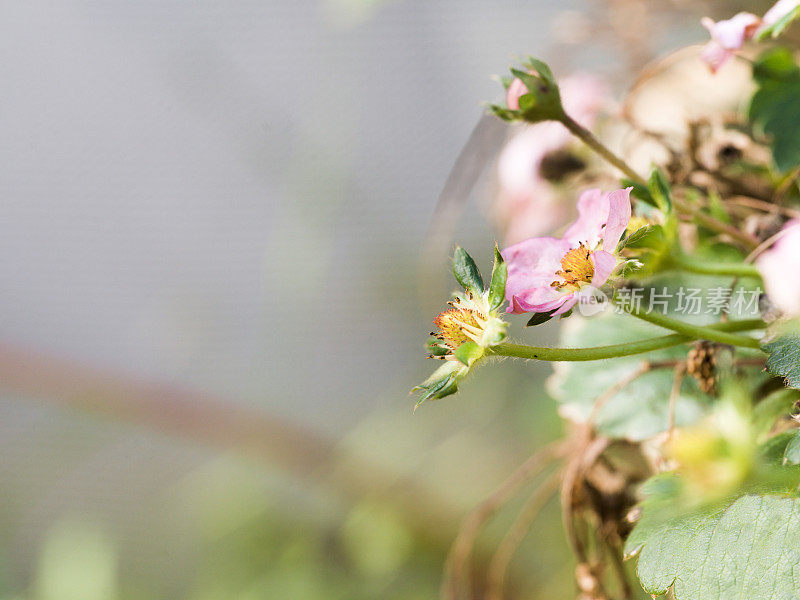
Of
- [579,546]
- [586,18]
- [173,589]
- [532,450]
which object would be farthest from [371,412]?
[579,546]

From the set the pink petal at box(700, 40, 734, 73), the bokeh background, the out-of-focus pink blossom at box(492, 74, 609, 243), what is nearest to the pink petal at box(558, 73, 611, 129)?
the out-of-focus pink blossom at box(492, 74, 609, 243)

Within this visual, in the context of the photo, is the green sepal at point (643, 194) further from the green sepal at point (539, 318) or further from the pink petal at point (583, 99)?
the pink petal at point (583, 99)

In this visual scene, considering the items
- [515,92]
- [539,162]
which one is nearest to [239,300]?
[539,162]

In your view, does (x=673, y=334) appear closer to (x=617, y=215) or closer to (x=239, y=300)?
(x=617, y=215)

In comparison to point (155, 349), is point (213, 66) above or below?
above

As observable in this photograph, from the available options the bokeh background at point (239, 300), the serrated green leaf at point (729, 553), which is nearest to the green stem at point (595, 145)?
the serrated green leaf at point (729, 553)

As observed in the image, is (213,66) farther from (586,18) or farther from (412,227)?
(586,18)
